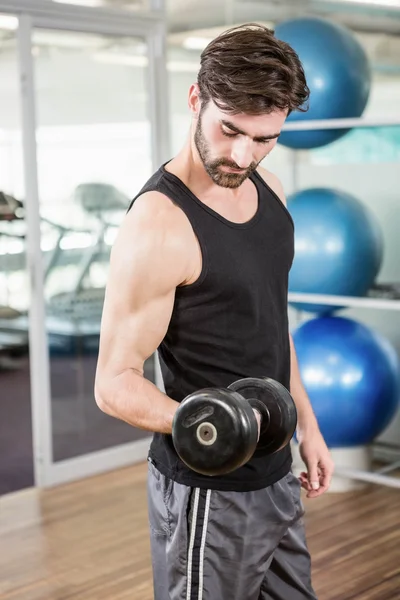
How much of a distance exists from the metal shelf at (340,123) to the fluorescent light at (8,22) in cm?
103

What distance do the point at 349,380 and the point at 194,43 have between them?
5.28 ft

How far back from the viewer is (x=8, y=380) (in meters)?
4.50

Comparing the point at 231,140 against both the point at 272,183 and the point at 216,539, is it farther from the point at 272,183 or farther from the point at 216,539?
the point at 216,539

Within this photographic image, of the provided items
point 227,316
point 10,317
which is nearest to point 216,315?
point 227,316

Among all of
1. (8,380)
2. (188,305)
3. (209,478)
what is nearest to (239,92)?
(188,305)

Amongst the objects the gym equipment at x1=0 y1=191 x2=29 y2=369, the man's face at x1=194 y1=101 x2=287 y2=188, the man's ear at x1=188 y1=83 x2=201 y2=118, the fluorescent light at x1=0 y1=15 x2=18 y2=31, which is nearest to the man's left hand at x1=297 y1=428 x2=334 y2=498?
the man's face at x1=194 y1=101 x2=287 y2=188

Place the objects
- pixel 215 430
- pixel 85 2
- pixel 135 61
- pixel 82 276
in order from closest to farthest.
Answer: pixel 215 430 → pixel 85 2 → pixel 82 276 → pixel 135 61

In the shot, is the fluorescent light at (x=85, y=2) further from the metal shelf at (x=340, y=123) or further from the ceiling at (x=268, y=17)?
the metal shelf at (x=340, y=123)

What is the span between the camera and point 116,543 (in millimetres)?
2799

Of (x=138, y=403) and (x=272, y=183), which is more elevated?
(x=272, y=183)

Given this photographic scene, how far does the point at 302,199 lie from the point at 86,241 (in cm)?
94

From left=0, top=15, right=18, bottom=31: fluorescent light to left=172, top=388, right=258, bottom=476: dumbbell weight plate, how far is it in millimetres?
2409

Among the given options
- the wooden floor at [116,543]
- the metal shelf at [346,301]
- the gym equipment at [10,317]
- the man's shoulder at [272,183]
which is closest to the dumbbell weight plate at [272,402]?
the man's shoulder at [272,183]

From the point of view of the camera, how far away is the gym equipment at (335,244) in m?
Result: 2.90
